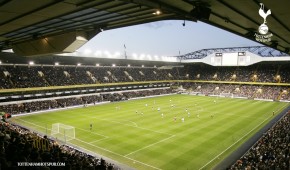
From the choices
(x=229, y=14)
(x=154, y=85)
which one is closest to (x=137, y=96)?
(x=154, y=85)

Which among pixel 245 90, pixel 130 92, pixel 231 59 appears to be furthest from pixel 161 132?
pixel 231 59

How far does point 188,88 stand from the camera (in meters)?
81.9

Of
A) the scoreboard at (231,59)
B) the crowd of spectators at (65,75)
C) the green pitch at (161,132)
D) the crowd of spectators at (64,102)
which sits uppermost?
the scoreboard at (231,59)

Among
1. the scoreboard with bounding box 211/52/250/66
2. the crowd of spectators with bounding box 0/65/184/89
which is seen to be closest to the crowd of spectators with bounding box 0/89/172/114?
the crowd of spectators with bounding box 0/65/184/89

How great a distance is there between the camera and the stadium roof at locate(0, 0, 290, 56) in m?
7.11

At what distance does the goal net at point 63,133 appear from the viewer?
26.5m

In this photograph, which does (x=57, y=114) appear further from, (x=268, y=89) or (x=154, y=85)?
(x=268, y=89)

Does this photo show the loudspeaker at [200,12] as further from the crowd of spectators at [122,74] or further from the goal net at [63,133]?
the crowd of spectators at [122,74]

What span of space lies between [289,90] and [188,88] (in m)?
30.3

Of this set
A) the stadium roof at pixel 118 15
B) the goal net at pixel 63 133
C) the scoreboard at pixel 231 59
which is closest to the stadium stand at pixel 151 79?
the goal net at pixel 63 133

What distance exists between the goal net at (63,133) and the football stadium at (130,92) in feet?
0.43

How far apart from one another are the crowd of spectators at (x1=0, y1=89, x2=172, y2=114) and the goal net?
16.1m

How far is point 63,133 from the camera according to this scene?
27578 mm

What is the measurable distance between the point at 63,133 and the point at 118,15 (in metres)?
Answer: 22.2
